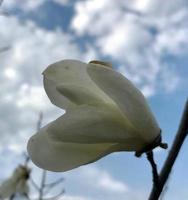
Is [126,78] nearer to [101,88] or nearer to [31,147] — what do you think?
[101,88]

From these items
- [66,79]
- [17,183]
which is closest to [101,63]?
[66,79]

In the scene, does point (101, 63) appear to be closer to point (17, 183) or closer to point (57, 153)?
point (57, 153)

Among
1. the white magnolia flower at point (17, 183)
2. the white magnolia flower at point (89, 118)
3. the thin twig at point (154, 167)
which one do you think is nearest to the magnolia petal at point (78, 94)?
the white magnolia flower at point (89, 118)

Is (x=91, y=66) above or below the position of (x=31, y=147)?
above

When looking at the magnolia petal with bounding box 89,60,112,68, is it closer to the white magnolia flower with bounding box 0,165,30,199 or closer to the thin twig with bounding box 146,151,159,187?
the thin twig with bounding box 146,151,159,187

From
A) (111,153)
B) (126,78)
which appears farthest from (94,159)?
(126,78)

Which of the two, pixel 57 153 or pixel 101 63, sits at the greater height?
pixel 101 63

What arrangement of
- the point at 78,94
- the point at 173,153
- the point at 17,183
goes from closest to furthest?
1. the point at 173,153
2. the point at 78,94
3. the point at 17,183
